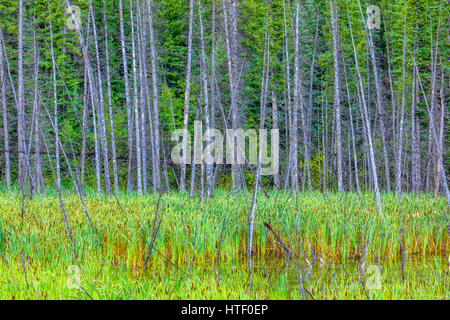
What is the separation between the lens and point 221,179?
76.8 ft

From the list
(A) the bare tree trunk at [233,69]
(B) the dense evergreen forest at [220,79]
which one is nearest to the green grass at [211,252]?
(A) the bare tree trunk at [233,69]

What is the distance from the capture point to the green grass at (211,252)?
3879mm

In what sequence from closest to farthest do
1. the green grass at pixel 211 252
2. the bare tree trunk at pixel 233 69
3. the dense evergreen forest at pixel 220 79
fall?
the green grass at pixel 211 252
the bare tree trunk at pixel 233 69
the dense evergreen forest at pixel 220 79

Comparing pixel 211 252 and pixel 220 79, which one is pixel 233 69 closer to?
pixel 211 252

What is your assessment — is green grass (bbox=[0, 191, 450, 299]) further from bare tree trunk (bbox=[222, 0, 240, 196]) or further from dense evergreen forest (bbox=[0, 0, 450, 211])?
dense evergreen forest (bbox=[0, 0, 450, 211])

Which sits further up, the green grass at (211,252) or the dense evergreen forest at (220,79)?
the dense evergreen forest at (220,79)

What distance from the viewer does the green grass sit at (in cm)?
388

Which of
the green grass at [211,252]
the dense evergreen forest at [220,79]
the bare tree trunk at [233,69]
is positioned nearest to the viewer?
the green grass at [211,252]

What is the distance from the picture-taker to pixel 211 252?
6.12 m

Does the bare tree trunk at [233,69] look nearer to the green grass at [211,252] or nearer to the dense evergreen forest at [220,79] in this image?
the green grass at [211,252]

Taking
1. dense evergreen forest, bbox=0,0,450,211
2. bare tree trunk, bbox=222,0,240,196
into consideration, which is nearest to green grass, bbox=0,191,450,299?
bare tree trunk, bbox=222,0,240,196

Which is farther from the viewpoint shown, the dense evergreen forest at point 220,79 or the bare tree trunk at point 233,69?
the dense evergreen forest at point 220,79

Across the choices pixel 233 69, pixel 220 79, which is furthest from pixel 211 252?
pixel 220 79
